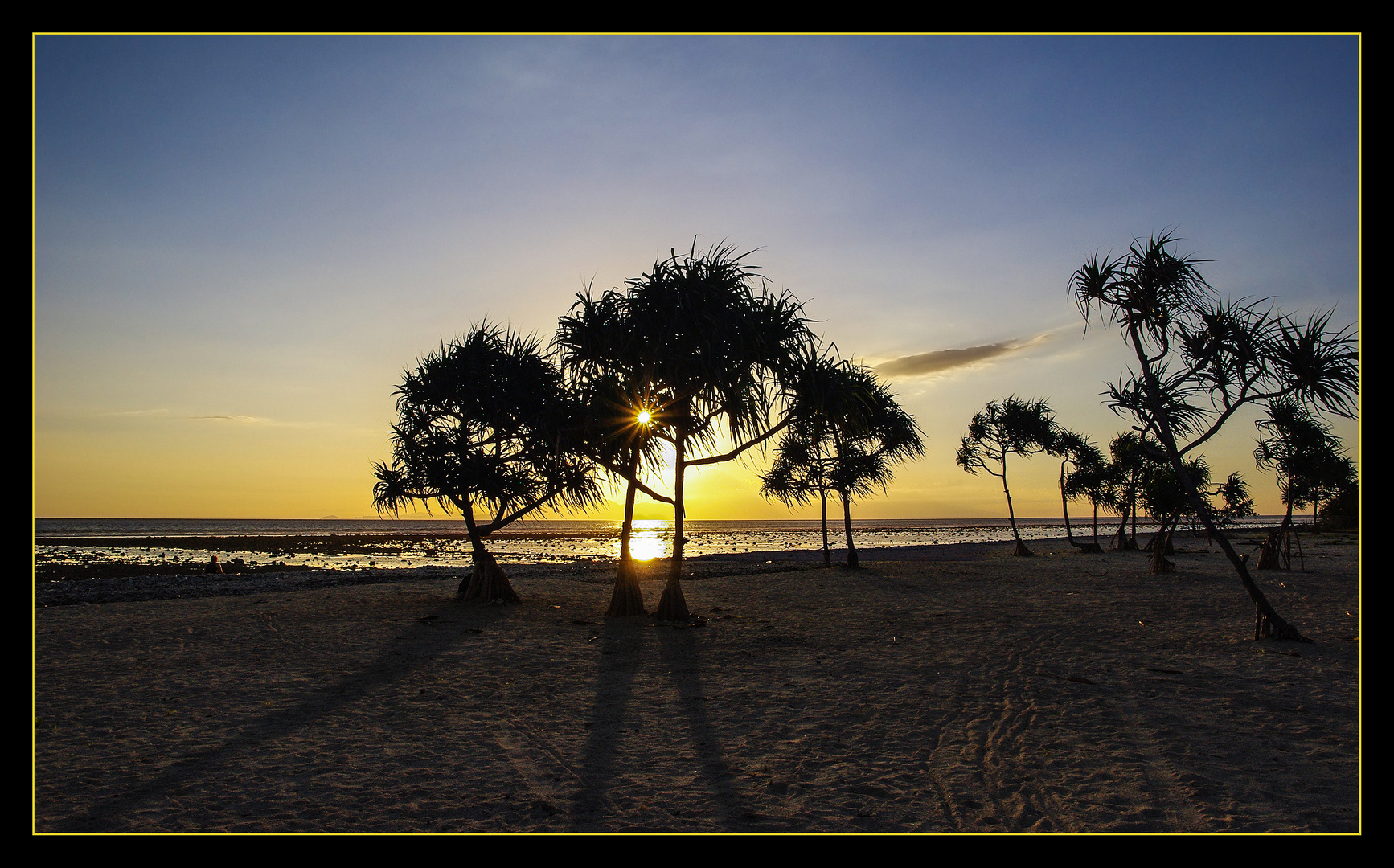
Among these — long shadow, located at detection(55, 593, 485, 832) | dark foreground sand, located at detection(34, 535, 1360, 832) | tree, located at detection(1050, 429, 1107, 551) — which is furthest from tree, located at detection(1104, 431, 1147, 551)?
long shadow, located at detection(55, 593, 485, 832)

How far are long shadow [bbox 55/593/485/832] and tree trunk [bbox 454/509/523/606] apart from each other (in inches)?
199

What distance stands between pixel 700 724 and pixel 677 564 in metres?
8.06

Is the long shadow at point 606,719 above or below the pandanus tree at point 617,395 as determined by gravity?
below

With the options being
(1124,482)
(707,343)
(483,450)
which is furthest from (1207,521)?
(1124,482)

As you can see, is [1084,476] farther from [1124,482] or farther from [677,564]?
[677,564]

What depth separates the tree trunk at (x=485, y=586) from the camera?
60.3ft

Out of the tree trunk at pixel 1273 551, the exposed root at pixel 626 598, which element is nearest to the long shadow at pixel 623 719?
the exposed root at pixel 626 598

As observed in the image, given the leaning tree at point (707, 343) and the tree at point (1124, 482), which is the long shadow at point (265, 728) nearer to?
the leaning tree at point (707, 343)

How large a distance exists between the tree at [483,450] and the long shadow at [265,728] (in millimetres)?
6375

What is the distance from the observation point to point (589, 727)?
24.8 ft

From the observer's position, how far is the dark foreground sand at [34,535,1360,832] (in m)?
5.20

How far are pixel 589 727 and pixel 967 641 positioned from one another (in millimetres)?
7796

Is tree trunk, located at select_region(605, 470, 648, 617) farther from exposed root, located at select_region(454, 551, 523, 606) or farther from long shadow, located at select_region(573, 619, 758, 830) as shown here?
exposed root, located at select_region(454, 551, 523, 606)
